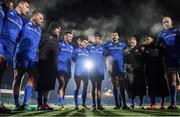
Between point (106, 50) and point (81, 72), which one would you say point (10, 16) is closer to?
point (81, 72)

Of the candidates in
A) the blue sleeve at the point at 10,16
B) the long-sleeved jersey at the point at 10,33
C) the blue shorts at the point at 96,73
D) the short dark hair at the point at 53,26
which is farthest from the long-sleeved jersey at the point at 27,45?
the blue shorts at the point at 96,73

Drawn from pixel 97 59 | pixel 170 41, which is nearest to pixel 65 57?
pixel 97 59

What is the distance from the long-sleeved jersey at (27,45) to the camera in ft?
13.0

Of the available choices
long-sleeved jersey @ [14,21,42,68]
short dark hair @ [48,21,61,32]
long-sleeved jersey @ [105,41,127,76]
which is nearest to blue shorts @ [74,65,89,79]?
long-sleeved jersey @ [105,41,127,76]

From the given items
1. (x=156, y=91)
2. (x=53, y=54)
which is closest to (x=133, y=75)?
(x=156, y=91)

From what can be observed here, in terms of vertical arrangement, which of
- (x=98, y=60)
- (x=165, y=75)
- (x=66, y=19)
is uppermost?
(x=66, y=19)

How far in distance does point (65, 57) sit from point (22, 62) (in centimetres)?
131

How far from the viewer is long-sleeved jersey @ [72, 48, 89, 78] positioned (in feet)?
16.8

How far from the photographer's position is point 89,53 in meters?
5.36

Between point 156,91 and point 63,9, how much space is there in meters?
3.88

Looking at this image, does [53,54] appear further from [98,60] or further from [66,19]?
[66,19]

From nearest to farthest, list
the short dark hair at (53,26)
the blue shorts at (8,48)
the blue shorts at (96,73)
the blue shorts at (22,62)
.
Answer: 1. the blue shorts at (8,48)
2. the blue shorts at (22,62)
3. the short dark hair at (53,26)
4. the blue shorts at (96,73)

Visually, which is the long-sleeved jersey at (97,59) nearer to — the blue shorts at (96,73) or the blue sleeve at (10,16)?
the blue shorts at (96,73)

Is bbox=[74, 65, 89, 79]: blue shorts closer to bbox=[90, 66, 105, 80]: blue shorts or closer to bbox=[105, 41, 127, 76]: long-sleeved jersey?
bbox=[90, 66, 105, 80]: blue shorts
